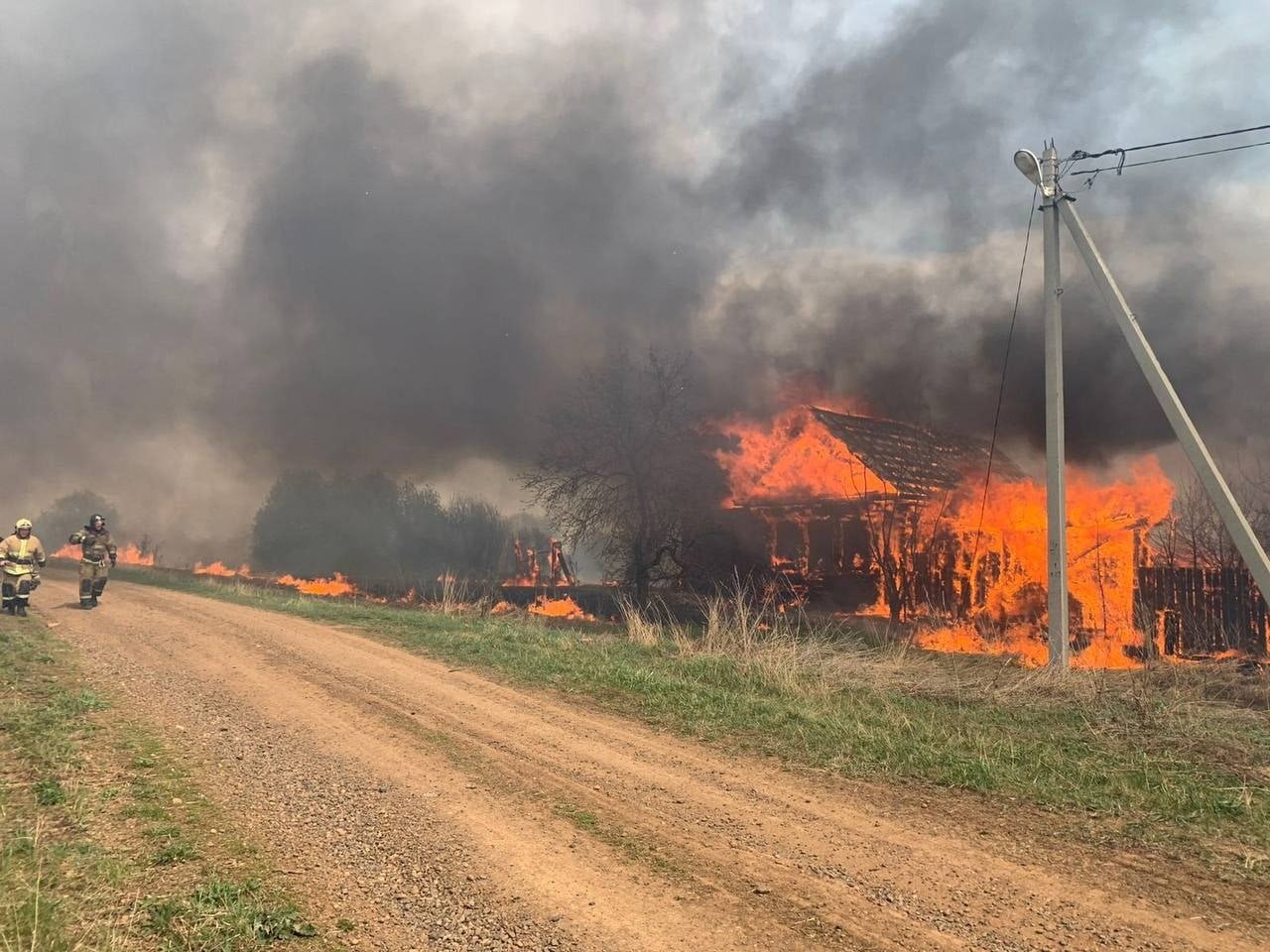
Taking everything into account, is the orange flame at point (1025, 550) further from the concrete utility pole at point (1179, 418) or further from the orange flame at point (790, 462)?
the concrete utility pole at point (1179, 418)

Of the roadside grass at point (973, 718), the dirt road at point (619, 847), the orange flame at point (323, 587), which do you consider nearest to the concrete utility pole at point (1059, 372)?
the roadside grass at point (973, 718)

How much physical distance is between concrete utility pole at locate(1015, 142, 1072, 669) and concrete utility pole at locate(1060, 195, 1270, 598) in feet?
1.14

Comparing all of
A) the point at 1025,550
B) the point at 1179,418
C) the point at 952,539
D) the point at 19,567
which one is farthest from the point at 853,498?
the point at 19,567

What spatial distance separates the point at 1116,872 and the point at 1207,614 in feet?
45.2

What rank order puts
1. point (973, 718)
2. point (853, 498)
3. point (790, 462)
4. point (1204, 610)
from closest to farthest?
point (973, 718), point (1204, 610), point (853, 498), point (790, 462)

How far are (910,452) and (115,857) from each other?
21.6 metres

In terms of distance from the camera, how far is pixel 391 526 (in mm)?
53125

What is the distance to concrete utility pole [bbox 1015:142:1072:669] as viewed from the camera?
1104 centimetres

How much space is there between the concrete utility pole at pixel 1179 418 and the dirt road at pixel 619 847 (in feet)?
19.8

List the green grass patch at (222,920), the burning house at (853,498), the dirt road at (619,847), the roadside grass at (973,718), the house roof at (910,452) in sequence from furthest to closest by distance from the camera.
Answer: the house roof at (910,452)
the burning house at (853,498)
the roadside grass at (973,718)
the dirt road at (619,847)
the green grass patch at (222,920)

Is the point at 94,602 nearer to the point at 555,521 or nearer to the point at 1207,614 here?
the point at 555,521

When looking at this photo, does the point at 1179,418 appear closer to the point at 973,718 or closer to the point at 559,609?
the point at 973,718

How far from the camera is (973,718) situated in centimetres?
818

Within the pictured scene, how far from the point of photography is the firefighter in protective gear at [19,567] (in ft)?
48.5
